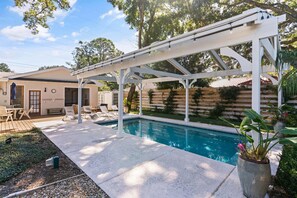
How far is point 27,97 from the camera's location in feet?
44.7

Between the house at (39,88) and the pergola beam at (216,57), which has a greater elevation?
the pergola beam at (216,57)

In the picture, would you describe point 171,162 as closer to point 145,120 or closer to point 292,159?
point 292,159

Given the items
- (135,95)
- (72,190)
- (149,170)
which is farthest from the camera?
(135,95)

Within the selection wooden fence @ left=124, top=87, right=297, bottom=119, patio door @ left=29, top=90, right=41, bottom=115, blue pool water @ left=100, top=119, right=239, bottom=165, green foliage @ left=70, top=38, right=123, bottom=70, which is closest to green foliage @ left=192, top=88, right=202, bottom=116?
wooden fence @ left=124, top=87, right=297, bottom=119

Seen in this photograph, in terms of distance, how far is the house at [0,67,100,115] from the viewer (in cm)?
1280

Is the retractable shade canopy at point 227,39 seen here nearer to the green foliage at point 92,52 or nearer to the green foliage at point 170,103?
the green foliage at point 170,103

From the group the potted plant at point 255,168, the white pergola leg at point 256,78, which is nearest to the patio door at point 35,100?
the white pergola leg at point 256,78

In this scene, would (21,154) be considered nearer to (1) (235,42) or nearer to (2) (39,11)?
(1) (235,42)

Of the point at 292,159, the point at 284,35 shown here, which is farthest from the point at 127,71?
the point at 284,35

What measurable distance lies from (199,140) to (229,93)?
4.87 meters

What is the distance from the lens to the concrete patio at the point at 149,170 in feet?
10.4

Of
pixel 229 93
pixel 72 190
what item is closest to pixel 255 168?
pixel 72 190

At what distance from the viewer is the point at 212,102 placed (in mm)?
12070

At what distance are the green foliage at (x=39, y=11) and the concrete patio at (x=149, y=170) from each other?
27.6ft
